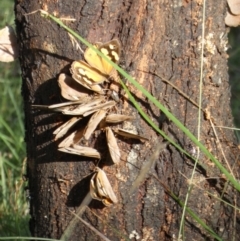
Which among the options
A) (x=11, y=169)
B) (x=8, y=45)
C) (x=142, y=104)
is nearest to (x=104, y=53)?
(x=142, y=104)

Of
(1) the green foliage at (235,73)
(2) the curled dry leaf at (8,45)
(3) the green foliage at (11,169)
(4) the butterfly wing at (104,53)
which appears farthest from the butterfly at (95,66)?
(1) the green foliage at (235,73)

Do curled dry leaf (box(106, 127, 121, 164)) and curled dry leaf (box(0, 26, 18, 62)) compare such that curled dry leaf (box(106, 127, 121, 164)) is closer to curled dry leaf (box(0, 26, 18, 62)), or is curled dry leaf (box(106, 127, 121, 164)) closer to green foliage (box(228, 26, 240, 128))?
curled dry leaf (box(0, 26, 18, 62))

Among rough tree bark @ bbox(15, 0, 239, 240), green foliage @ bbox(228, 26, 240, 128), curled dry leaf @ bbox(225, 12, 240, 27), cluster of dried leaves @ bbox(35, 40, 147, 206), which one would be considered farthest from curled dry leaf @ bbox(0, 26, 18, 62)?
green foliage @ bbox(228, 26, 240, 128)

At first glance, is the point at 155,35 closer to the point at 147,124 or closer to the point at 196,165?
the point at 147,124

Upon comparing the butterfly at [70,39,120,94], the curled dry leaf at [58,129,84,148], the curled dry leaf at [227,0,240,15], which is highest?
the curled dry leaf at [227,0,240,15]

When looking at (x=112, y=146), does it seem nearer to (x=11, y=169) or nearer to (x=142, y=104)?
(x=142, y=104)

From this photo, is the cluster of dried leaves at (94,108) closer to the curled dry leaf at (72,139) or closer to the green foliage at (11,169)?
the curled dry leaf at (72,139)

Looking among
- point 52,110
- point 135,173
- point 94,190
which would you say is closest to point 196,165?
point 135,173
